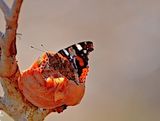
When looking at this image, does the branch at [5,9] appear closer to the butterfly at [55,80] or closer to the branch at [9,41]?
the branch at [9,41]

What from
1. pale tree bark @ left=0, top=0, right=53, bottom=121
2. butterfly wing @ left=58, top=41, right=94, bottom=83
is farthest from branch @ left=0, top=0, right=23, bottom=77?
butterfly wing @ left=58, top=41, right=94, bottom=83

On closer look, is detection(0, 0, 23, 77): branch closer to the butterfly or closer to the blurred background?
the butterfly

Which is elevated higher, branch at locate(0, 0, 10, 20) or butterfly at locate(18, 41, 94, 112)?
branch at locate(0, 0, 10, 20)

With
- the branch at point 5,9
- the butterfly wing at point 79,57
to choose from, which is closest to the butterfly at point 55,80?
the butterfly wing at point 79,57

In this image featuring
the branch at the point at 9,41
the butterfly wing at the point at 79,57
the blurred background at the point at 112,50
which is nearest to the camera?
the branch at the point at 9,41

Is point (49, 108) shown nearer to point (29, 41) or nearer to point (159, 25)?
point (29, 41)

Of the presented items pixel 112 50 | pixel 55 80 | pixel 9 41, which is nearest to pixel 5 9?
pixel 9 41

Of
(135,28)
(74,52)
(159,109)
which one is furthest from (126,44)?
(74,52)
